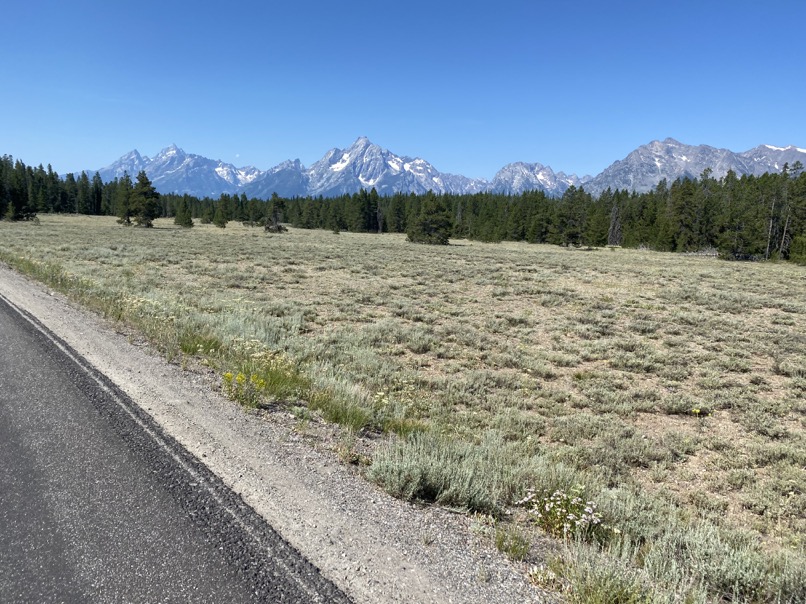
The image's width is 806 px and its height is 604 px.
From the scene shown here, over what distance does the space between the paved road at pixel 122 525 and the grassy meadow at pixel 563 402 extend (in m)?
1.60

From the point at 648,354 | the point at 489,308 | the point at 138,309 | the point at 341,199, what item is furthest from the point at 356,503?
the point at 341,199

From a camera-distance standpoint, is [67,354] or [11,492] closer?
[11,492]

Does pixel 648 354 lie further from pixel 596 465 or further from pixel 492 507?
pixel 492 507

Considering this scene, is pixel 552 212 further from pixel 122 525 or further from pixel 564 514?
pixel 122 525

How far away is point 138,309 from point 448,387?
30.4ft

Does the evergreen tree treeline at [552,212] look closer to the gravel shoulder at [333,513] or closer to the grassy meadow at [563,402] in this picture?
the grassy meadow at [563,402]

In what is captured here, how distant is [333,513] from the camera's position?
421 cm

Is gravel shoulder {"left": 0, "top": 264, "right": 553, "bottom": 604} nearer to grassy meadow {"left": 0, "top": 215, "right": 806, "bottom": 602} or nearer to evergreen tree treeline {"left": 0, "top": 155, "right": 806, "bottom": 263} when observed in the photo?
grassy meadow {"left": 0, "top": 215, "right": 806, "bottom": 602}

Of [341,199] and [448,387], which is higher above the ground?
[341,199]

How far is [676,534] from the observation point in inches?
176

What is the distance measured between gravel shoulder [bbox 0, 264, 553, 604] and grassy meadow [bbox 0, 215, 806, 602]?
31 centimetres

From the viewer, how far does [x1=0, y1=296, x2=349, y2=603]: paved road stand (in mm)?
3201

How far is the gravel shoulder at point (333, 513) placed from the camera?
3.43 metres

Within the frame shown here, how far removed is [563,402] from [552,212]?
296 feet
